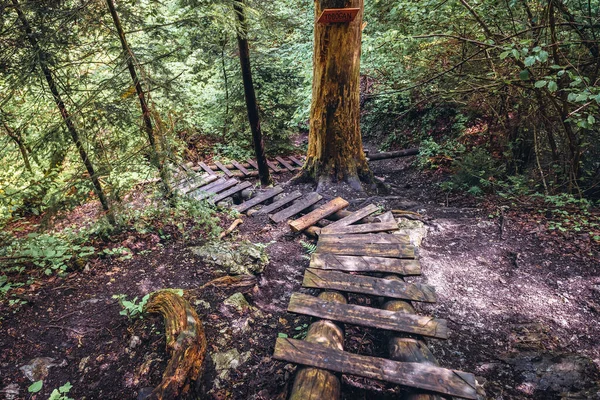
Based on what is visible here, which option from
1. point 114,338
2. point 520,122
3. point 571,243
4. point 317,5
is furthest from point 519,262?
point 317,5

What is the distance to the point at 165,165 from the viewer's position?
421cm

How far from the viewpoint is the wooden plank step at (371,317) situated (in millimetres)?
2818

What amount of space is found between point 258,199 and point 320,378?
14.9 ft

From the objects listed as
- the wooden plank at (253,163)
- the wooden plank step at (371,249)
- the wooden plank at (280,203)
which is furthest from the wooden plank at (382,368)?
the wooden plank at (253,163)

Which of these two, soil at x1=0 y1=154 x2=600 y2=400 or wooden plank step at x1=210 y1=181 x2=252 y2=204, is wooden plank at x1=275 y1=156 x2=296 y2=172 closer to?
wooden plank step at x1=210 y1=181 x2=252 y2=204

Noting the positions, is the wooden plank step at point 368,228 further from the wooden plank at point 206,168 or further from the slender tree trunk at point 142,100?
the wooden plank at point 206,168

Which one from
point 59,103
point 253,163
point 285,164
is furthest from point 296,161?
point 59,103

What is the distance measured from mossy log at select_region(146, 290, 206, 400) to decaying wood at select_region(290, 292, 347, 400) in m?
0.79

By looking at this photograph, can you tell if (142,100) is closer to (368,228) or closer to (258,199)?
(258,199)

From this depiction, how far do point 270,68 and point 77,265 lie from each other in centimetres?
816

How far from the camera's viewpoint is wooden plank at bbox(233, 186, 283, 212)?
20.6 feet

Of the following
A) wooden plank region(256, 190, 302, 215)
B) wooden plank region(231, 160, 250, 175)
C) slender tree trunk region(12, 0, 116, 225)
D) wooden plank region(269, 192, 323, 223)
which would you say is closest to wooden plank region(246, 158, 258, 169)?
wooden plank region(231, 160, 250, 175)

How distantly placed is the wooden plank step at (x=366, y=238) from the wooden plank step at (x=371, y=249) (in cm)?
12

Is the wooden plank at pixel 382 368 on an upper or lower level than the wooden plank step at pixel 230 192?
lower
